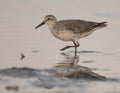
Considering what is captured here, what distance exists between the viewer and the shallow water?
1003 cm

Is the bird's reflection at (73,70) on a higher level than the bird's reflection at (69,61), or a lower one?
lower

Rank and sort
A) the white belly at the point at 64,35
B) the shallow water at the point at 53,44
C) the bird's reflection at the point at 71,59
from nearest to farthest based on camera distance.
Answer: the shallow water at the point at 53,44 → the bird's reflection at the point at 71,59 → the white belly at the point at 64,35

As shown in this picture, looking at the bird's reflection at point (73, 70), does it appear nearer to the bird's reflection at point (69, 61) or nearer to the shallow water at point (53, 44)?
the bird's reflection at point (69, 61)

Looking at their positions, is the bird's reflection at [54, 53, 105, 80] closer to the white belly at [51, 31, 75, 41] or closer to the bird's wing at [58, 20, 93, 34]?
the white belly at [51, 31, 75, 41]

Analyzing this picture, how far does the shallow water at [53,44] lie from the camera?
10.0m

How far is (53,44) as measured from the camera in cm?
1448

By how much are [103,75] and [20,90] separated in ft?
6.81

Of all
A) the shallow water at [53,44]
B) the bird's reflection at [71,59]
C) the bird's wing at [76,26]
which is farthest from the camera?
the bird's wing at [76,26]

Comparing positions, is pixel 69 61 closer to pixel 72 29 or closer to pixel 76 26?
pixel 72 29

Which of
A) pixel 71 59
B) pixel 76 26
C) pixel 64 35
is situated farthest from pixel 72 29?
pixel 71 59

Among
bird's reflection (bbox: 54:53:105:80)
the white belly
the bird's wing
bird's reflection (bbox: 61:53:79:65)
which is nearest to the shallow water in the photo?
bird's reflection (bbox: 61:53:79:65)

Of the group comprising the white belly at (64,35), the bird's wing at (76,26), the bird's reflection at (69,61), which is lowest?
the bird's reflection at (69,61)

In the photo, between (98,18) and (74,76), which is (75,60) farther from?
(98,18)

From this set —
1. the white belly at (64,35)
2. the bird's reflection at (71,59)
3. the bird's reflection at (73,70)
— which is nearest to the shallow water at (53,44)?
the bird's reflection at (71,59)
